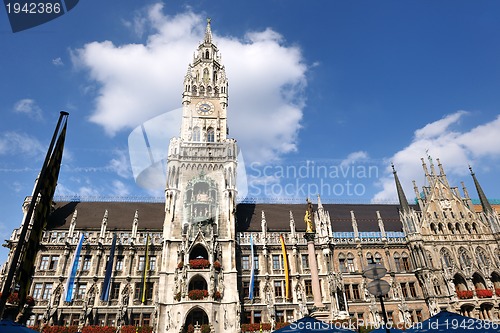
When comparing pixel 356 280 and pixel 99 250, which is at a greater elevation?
pixel 99 250

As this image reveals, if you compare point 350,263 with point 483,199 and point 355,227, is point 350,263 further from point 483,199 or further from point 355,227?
point 483,199

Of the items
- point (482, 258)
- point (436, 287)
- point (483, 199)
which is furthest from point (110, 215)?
point (483, 199)

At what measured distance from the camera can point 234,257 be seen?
32844mm

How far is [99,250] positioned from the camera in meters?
33.2

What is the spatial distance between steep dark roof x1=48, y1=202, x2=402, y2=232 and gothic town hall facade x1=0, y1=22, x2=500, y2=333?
0.21 m

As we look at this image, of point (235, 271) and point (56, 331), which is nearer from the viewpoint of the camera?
point (56, 331)

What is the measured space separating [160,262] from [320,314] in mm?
19859

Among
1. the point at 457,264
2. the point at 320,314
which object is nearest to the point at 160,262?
the point at 320,314

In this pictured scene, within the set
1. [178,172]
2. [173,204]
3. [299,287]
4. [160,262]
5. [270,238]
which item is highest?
[178,172]

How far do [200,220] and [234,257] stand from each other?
18.3 ft

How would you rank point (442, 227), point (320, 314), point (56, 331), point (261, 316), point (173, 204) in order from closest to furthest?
point (320, 314), point (56, 331), point (261, 316), point (173, 204), point (442, 227)

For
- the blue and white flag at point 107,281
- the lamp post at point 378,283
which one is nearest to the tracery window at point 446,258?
the lamp post at point 378,283

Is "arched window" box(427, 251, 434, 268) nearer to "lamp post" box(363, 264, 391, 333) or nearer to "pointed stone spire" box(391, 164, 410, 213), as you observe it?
"pointed stone spire" box(391, 164, 410, 213)

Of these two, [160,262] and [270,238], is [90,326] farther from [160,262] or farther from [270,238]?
[270,238]
